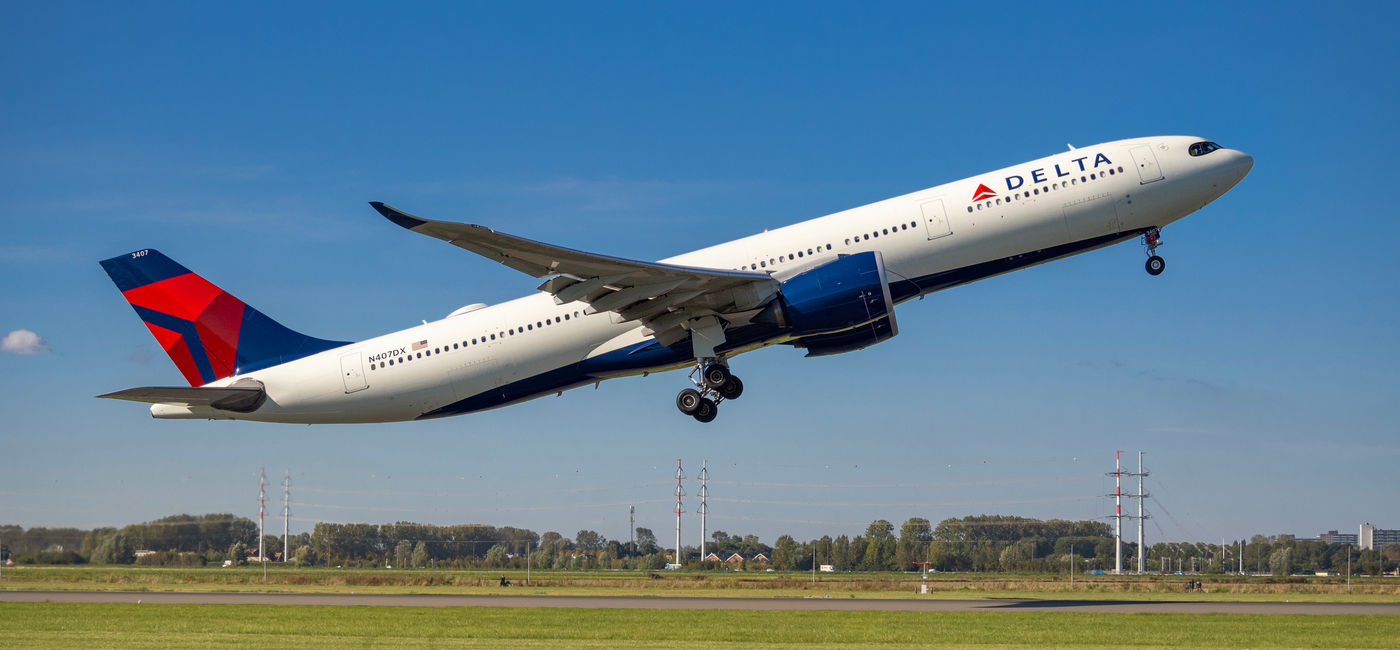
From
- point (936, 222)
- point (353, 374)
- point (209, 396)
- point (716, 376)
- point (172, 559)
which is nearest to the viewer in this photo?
point (936, 222)

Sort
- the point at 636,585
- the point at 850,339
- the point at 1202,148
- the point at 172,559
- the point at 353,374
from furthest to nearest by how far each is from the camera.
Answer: the point at 172,559
the point at 636,585
the point at 353,374
the point at 850,339
the point at 1202,148

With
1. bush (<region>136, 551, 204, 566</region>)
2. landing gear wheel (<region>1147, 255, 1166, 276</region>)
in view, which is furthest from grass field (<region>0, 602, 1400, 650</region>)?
bush (<region>136, 551, 204, 566</region>)

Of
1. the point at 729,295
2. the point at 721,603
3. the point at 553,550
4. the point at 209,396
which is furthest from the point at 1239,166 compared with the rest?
the point at 553,550

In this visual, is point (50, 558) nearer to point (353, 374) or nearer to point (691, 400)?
point (353, 374)

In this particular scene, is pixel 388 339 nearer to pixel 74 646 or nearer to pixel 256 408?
pixel 256 408

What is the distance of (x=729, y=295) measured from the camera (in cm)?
3853

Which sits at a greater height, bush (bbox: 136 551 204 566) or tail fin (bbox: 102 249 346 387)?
tail fin (bbox: 102 249 346 387)

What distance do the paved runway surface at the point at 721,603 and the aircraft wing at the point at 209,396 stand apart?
704cm

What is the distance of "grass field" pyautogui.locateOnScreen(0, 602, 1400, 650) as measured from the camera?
1160 inches

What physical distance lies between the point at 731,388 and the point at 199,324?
19591 millimetres

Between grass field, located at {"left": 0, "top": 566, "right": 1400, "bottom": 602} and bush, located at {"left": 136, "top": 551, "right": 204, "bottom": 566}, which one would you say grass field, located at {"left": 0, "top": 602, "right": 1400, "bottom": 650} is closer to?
grass field, located at {"left": 0, "top": 566, "right": 1400, "bottom": 602}

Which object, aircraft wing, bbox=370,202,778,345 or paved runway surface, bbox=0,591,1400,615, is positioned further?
paved runway surface, bbox=0,591,1400,615

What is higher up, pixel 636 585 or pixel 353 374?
pixel 353 374

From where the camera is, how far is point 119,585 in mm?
63375
